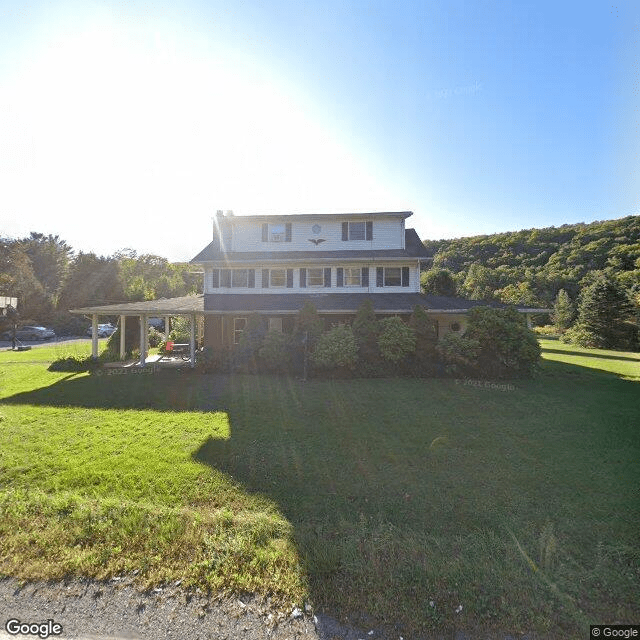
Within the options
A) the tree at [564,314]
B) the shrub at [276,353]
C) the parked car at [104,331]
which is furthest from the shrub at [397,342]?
the parked car at [104,331]

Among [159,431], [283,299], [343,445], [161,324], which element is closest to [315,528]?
[343,445]

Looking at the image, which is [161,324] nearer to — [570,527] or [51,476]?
[51,476]

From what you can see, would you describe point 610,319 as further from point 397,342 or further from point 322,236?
point 322,236

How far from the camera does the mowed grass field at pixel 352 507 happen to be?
3232 mm

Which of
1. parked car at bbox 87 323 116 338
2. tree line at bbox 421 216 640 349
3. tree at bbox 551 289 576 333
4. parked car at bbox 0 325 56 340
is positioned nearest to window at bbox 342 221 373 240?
tree line at bbox 421 216 640 349

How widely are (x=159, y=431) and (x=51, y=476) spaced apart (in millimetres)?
2353

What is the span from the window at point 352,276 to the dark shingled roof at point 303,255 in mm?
770

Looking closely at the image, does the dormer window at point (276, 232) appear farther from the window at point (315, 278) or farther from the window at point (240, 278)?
the window at point (315, 278)

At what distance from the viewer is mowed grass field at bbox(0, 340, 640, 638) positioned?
323 cm

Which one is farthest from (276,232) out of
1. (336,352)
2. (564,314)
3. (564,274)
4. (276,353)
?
(564,274)

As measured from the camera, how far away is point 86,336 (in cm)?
3703

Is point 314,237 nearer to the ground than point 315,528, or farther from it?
farther from it

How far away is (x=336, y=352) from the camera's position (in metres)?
14.1

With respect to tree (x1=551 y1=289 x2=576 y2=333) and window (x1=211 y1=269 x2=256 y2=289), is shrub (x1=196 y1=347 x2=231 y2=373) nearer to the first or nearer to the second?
window (x1=211 y1=269 x2=256 y2=289)
